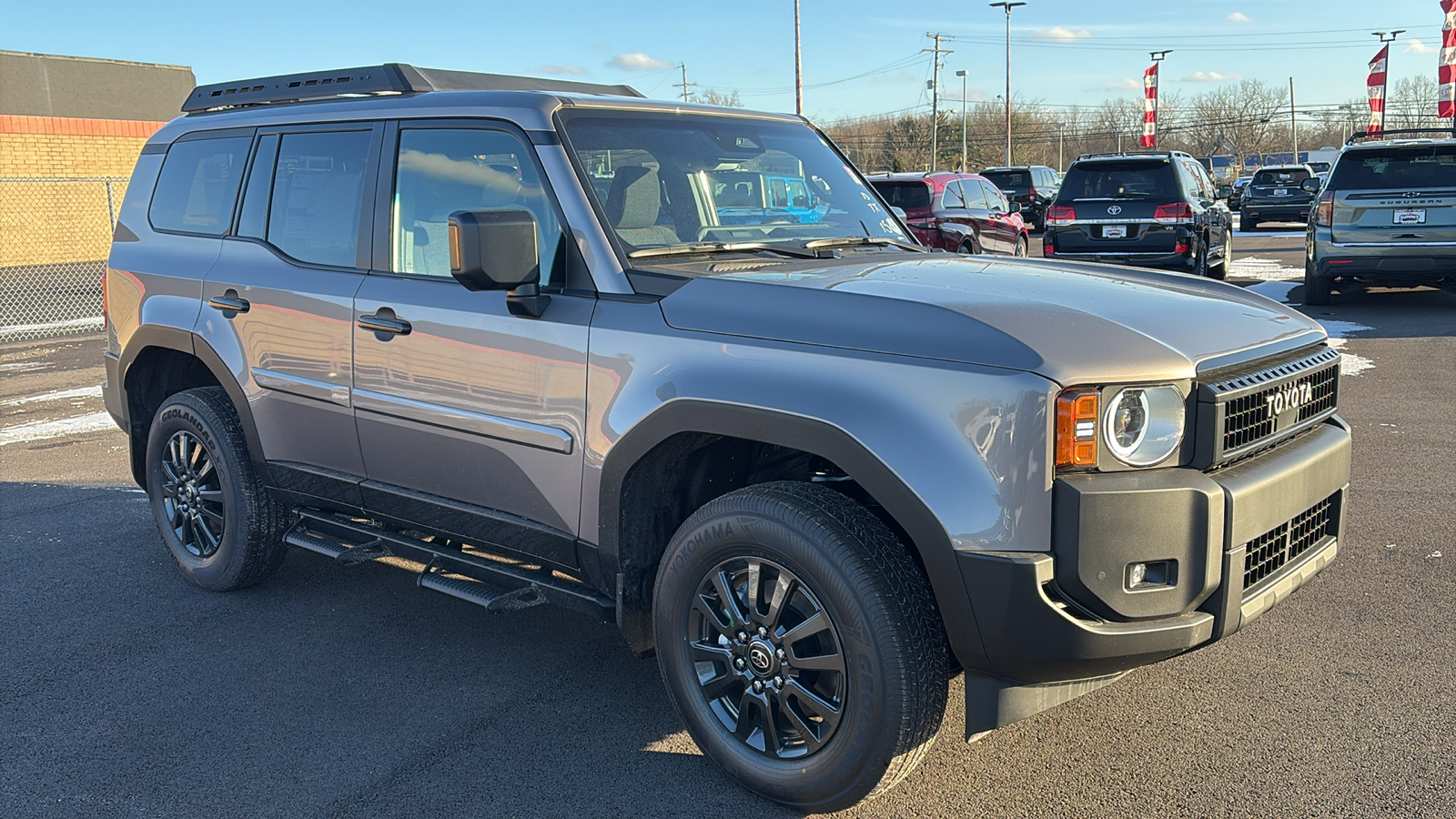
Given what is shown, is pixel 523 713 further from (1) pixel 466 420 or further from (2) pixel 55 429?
(2) pixel 55 429

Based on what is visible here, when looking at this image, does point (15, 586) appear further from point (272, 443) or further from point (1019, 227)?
point (1019, 227)

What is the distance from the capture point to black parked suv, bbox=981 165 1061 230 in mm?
27688

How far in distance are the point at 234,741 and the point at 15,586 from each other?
2277mm

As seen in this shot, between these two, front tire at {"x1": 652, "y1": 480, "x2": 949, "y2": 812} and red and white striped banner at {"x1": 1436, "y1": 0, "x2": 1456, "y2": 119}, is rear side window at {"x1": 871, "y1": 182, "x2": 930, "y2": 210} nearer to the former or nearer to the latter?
front tire at {"x1": 652, "y1": 480, "x2": 949, "y2": 812}

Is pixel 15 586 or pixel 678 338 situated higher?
pixel 678 338

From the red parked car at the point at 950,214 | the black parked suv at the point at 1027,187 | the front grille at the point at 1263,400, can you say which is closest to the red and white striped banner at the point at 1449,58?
the black parked suv at the point at 1027,187

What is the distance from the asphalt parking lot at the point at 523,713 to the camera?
337cm

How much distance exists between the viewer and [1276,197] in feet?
99.5

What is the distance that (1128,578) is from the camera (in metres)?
2.81

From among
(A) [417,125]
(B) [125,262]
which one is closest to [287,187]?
(A) [417,125]

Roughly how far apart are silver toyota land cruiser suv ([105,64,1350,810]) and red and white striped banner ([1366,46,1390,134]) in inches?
1652

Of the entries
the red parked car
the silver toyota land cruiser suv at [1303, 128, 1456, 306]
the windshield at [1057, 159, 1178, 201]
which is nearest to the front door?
the silver toyota land cruiser suv at [1303, 128, 1456, 306]

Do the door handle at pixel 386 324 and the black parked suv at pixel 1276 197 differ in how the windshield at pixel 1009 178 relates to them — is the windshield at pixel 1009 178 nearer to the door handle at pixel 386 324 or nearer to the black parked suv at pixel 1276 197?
the black parked suv at pixel 1276 197

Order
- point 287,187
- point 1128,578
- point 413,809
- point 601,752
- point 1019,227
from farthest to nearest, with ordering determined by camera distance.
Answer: point 1019,227
point 287,187
point 601,752
point 413,809
point 1128,578
